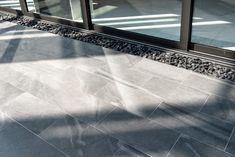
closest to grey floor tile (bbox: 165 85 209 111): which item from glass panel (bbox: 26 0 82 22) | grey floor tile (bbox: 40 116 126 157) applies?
grey floor tile (bbox: 40 116 126 157)

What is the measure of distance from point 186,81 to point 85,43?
4.79 feet

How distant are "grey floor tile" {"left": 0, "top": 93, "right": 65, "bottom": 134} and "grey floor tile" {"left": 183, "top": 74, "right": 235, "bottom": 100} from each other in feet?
4.04

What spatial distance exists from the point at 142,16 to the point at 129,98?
55.2 inches

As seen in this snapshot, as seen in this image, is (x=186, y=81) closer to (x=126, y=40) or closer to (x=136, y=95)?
(x=136, y=95)

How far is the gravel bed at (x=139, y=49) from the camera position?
2.51 m

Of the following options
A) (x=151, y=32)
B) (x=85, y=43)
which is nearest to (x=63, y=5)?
(x=85, y=43)

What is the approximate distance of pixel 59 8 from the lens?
12.4 feet

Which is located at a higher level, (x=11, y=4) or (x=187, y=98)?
(x=11, y=4)

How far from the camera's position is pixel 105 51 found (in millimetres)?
3023

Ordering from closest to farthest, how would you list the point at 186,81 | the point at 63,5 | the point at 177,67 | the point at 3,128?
Answer: the point at 3,128 → the point at 186,81 → the point at 177,67 → the point at 63,5

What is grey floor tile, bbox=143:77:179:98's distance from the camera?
7.39 feet

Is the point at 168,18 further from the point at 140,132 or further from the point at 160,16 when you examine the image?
the point at 140,132

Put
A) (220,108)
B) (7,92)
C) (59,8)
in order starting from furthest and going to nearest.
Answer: (59,8) < (7,92) < (220,108)

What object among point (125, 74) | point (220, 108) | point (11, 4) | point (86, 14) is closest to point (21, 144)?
point (125, 74)
